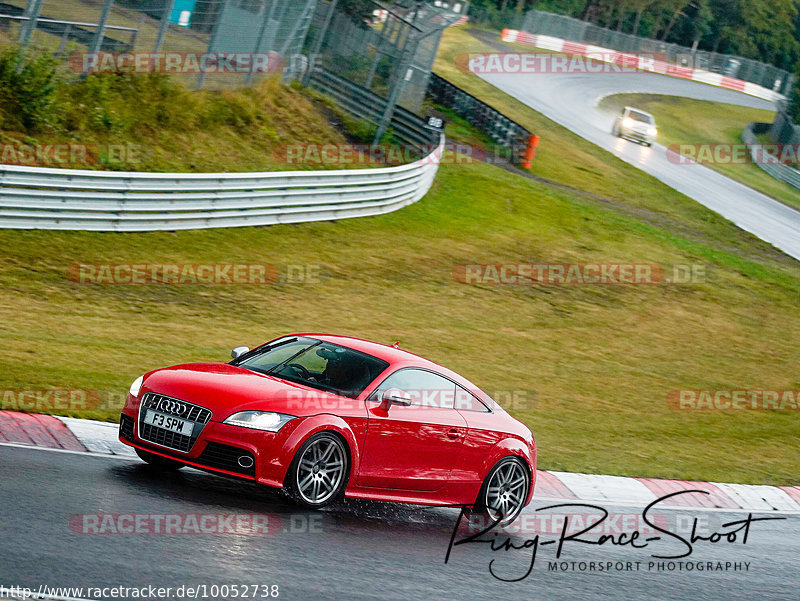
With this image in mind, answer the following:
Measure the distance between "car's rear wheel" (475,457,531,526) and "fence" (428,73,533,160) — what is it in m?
27.0

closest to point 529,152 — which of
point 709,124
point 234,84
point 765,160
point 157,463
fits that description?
point 234,84

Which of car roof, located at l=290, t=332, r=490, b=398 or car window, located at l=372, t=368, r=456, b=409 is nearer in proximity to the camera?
car window, located at l=372, t=368, r=456, b=409

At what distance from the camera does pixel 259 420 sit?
7.36 m

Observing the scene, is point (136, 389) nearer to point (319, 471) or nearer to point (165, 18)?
point (319, 471)

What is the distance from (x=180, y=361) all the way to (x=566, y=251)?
14614 mm

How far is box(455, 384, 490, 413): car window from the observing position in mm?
8906

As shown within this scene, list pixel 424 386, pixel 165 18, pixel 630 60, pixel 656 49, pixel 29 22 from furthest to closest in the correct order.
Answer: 1. pixel 656 49
2. pixel 630 60
3. pixel 165 18
4. pixel 29 22
5. pixel 424 386

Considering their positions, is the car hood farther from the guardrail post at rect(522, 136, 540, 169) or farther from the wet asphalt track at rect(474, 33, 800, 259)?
the guardrail post at rect(522, 136, 540, 169)

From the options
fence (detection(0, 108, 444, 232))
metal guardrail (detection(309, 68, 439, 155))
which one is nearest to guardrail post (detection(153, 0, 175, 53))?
fence (detection(0, 108, 444, 232))

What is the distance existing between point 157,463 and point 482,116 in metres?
31.2

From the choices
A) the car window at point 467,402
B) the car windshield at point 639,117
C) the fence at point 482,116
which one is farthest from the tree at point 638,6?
the car window at point 467,402

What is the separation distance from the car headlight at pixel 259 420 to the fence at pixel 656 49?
7153 centimetres

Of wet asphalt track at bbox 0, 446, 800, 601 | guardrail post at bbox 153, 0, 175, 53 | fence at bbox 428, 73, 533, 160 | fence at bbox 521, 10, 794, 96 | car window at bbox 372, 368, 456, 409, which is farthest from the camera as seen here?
fence at bbox 521, 10, 794, 96

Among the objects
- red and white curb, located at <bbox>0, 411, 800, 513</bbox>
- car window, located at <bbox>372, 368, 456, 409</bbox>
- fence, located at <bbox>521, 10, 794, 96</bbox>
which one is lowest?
red and white curb, located at <bbox>0, 411, 800, 513</bbox>
